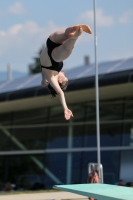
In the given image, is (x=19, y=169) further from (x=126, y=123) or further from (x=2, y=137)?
(x=126, y=123)

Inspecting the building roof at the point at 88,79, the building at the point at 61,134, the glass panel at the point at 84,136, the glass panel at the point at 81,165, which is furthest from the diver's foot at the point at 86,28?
the glass panel at the point at 84,136

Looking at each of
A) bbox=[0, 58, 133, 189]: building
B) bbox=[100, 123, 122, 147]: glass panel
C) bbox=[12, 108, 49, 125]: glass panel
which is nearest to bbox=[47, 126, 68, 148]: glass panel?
bbox=[0, 58, 133, 189]: building

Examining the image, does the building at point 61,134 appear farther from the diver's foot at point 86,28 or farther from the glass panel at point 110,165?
the diver's foot at point 86,28

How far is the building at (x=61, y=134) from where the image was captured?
26594 millimetres

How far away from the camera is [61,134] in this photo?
92.1ft

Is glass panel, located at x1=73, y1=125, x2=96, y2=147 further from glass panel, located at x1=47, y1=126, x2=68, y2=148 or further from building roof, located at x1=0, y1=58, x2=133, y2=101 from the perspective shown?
building roof, located at x1=0, y1=58, x2=133, y2=101

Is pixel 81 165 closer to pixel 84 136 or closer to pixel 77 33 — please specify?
pixel 84 136

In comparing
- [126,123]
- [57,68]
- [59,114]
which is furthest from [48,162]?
[57,68]

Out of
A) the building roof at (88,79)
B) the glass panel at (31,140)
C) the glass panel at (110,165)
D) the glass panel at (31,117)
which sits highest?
the building roof at (88,79)

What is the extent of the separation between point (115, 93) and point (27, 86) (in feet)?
13.7

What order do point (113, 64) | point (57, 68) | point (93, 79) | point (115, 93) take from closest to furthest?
point (57, 68)
point (93, 79)
point (115, 93)
point (113, 64)

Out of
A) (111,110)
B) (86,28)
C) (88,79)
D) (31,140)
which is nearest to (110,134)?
(111,110)

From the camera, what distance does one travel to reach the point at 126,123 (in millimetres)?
27234

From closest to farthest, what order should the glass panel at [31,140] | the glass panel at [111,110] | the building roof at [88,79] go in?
1. the building roof at [88,79]
2. the glass panel at [111,110]
3. the glass panel at [31,140]
